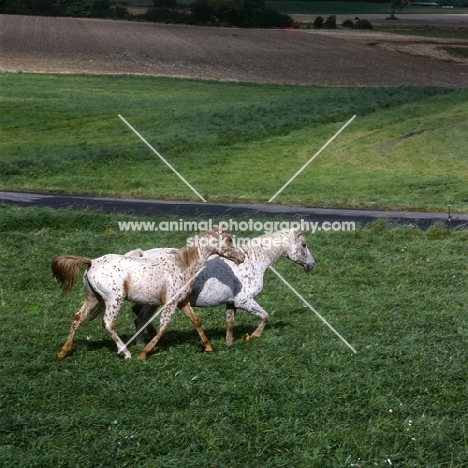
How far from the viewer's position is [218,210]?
3023cm

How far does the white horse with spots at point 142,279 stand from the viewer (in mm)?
13172

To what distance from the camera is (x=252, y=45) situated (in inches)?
3105

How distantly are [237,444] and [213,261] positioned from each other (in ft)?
13.7

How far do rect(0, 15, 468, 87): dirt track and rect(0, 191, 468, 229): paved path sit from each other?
36752 millimetres

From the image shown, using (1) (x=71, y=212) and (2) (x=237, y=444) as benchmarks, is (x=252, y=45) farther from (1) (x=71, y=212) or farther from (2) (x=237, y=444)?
(2) (x=237, y=444)

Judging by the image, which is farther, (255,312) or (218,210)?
(218,210)

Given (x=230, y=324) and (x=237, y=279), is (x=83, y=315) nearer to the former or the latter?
(x=230, y=324)

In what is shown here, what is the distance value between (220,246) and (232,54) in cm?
6364

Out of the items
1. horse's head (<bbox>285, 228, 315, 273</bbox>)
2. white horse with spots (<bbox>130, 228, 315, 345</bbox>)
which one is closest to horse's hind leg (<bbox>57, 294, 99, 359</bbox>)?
white horse with spots (<bbox>130, 228, 315, 345</bbox>)

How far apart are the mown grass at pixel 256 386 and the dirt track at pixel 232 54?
51.2 meters

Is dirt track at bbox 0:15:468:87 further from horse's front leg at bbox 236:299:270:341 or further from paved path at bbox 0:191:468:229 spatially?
horse's front leg at bbox 236:299:270:341

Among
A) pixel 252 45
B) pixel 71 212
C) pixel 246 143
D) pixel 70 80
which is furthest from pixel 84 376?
pixel 252 45

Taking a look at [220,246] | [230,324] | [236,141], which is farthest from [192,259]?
[236,141]

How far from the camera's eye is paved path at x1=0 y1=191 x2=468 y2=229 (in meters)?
28.8
